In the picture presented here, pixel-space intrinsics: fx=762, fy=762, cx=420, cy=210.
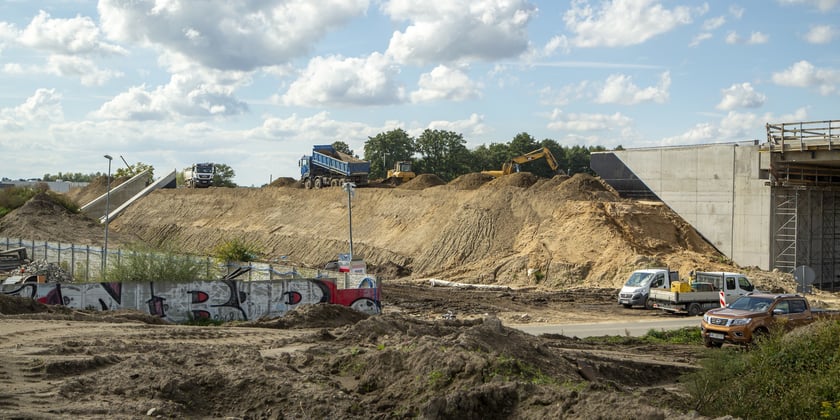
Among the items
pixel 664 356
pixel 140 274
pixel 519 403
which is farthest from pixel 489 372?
pixel 140 274

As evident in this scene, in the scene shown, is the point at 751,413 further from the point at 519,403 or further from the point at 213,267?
the point at 213,267

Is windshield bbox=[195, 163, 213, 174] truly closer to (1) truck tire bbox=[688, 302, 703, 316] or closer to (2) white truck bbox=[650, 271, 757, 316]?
(2) white truck bbox=[650, 271, 757, 316]

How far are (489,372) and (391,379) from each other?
5.66 feet

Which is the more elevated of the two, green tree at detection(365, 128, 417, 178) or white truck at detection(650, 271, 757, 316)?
green tree at detection(365, 128, 417, 178)

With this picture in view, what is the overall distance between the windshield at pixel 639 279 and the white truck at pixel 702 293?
1330mm

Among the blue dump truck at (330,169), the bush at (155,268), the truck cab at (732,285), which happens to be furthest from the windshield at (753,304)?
the blue dump truck at (330,169)

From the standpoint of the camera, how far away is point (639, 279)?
31406mm

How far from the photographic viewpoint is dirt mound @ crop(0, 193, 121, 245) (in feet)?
199

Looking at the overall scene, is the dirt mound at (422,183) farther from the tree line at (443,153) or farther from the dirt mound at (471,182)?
the tree line at (443,153)

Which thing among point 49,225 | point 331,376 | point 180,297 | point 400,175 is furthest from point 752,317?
point 49,225

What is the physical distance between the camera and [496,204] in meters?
47.8

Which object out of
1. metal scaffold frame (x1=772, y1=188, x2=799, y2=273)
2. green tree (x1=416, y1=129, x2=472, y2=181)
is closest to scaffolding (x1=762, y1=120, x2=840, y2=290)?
metal scaffold frame (x1=772, y1=188, x2=799, y2=273)

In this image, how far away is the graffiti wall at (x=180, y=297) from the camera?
2491cm

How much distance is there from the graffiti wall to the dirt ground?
251 cm
